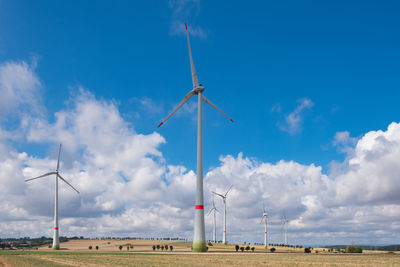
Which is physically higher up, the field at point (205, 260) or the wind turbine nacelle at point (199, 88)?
the wind turbine nacelle at point (199, 88)

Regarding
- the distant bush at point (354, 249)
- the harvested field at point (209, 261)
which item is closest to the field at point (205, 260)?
the harvested field at point (209, 261)

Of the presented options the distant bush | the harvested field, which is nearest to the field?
the harvested field

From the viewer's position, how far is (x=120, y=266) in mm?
54406

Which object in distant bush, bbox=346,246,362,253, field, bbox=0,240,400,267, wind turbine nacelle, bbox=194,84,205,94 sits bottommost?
distant bush, bbox=346,246,362,253

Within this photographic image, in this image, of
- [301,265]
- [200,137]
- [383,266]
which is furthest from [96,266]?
[200,137]

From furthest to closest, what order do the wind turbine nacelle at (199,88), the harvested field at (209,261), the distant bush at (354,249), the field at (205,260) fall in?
the distant bush at (354,249), the wind turbine nacelle at (199,88), the field at (205,260), the harvested field at (209,261)

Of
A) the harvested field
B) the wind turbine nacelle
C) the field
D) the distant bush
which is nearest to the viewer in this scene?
the harvested field

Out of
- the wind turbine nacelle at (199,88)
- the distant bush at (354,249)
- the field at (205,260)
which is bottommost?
the distant bush at (354,249)

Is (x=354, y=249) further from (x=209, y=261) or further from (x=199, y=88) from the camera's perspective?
(x=209, y=261)

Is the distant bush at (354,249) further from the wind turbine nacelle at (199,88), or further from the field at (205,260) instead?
the wind turbine nacelle at (199,88)

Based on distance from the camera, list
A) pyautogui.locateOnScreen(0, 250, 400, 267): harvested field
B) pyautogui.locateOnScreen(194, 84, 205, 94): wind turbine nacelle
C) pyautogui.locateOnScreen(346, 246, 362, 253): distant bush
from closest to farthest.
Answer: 1. pyautogui.locateOnScreen(0, 250, 400, 267): harvested field
2. pyautogui.locateOnScreen(194, 84, 205, 94): wind turbine nacelle
3. pyautogui.locateOnScreen(346, 246, 362, 253): distant bush

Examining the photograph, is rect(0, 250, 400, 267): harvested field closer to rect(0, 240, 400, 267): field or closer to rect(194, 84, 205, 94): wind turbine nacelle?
rect(0, 240, 400, 267): field

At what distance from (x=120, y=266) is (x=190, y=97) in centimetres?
7102

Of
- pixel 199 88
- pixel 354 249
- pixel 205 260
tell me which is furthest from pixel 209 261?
pixel 354 249
